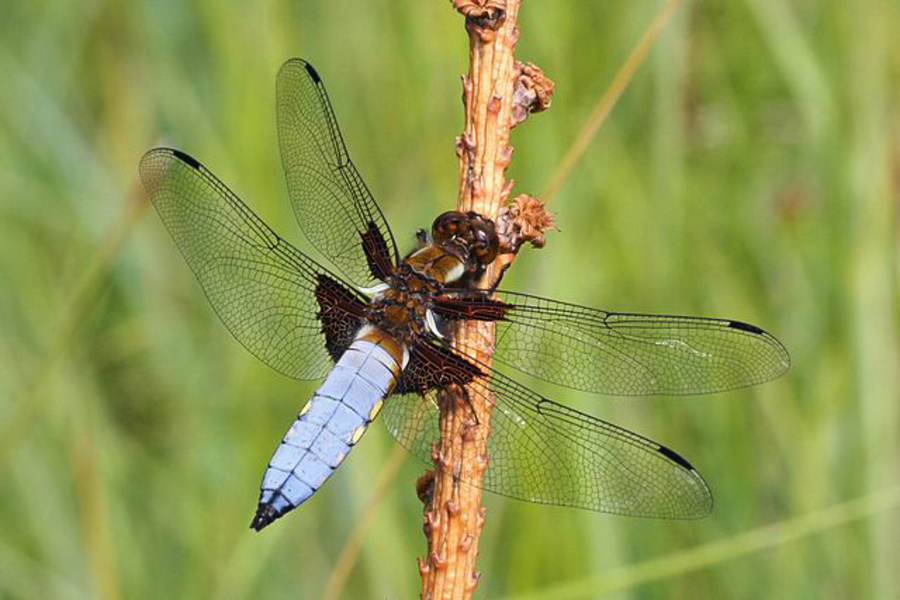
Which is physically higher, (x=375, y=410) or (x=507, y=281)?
(x=507, y=281)

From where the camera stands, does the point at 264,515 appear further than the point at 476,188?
Yes

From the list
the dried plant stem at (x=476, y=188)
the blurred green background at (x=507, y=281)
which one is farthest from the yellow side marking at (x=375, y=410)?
the blurred green background at (x=507, y=281)

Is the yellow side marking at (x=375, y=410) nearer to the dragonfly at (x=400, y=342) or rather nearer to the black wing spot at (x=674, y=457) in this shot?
the dragonfly at (x=400, y=342)

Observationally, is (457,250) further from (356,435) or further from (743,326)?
(743,326)

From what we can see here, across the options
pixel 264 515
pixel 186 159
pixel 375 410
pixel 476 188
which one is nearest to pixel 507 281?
pixel 186 159

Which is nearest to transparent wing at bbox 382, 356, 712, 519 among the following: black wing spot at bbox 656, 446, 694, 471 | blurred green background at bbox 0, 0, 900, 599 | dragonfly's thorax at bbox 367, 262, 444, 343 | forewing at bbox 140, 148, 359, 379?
black wing spot at bbox 656, 446, 694, 471

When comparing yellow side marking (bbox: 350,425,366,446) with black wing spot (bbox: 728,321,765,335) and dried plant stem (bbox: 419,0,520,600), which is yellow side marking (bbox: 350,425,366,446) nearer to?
dried plant stem (bbox: 419,0,520,600)

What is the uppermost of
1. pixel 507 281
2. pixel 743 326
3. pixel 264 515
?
pixel 507 281
